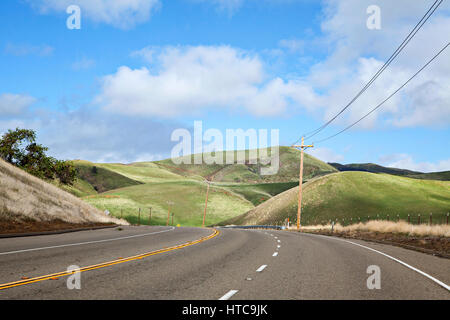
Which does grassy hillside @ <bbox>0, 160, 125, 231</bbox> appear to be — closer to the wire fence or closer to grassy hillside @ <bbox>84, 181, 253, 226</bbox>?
the wire fence

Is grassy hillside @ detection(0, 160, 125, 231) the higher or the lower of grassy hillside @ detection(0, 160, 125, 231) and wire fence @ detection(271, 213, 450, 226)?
the higher

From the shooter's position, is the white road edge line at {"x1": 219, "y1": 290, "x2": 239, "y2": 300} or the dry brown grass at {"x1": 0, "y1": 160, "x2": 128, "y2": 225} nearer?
the white road edge line at {"x1": 219, "y1": 290, "x2": 239, "y2": 300}

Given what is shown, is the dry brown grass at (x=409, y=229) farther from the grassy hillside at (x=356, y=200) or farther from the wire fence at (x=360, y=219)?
the grassy hillside at (x=356, y=200)

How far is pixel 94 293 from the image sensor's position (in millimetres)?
8250

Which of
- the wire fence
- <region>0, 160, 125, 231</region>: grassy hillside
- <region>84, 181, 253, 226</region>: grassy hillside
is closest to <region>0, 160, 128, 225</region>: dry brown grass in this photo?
<region>0, 160, 125, 231</region>: grassy hillside

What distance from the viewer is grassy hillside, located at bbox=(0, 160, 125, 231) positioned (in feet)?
92.1

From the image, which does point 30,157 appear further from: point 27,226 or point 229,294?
point 229,294

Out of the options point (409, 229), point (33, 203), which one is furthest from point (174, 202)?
point (409, 229)

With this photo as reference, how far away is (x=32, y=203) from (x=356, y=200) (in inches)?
2973

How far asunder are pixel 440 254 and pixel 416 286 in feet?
32.3

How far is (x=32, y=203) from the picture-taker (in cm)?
3188

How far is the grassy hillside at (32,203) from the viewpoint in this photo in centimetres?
2808

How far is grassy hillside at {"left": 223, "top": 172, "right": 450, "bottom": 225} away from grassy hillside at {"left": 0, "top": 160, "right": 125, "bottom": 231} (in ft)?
183

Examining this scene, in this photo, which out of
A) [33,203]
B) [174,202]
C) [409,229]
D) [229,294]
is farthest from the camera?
[174,202]
